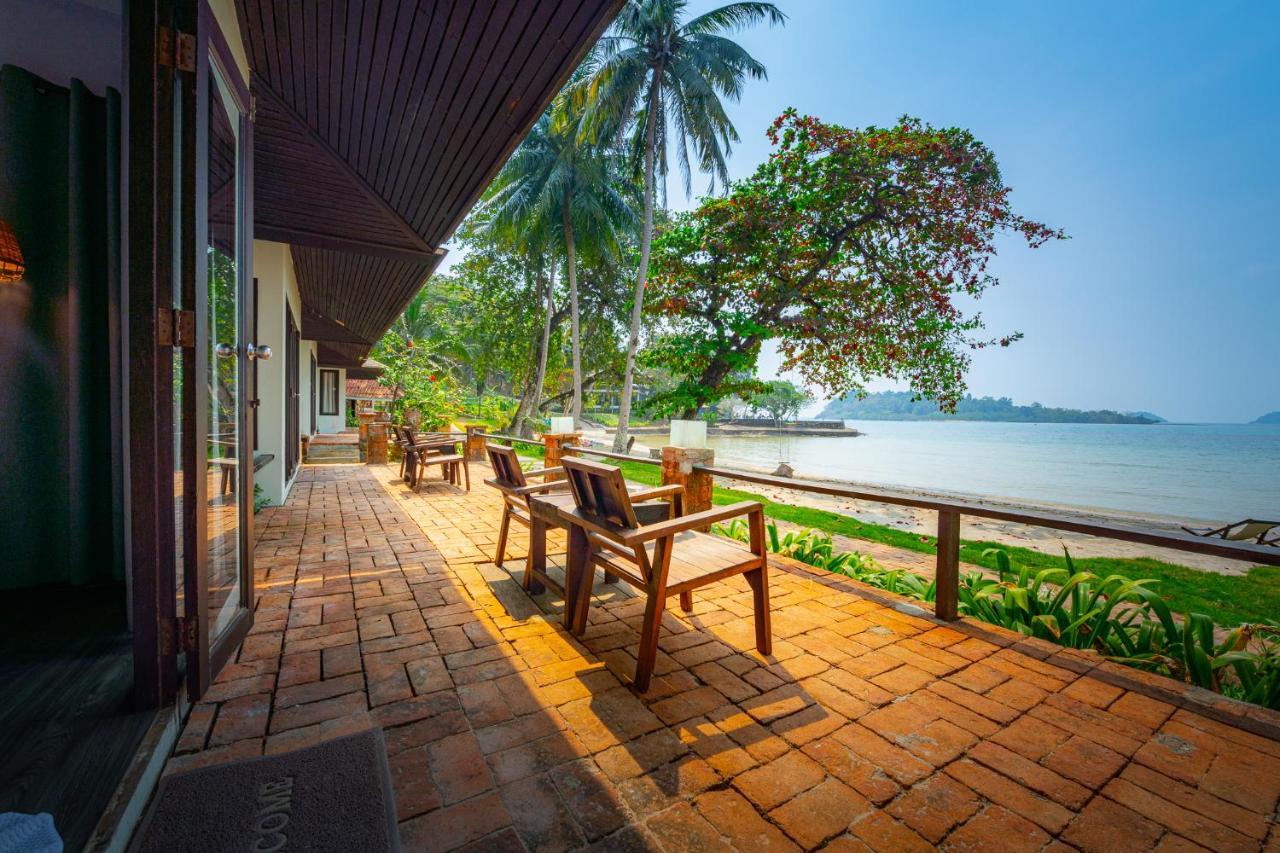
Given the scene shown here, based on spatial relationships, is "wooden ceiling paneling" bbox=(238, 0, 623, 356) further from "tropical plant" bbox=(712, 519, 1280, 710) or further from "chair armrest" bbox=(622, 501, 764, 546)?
"tropical plant" bbox=(712, 519, 1280, 710)

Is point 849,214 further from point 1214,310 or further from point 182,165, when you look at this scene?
point 1214,310

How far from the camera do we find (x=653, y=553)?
2244 mm

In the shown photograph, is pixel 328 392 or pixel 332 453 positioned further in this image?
pixel 328 392

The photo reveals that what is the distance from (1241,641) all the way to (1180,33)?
44.5 m

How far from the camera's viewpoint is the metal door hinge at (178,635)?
67.4 inches

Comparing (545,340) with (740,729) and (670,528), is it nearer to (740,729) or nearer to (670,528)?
(670,528)

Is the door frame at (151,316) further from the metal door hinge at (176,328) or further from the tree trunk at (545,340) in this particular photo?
the tree trunk at (545,340)

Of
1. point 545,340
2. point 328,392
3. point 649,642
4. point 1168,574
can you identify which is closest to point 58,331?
point 649,642

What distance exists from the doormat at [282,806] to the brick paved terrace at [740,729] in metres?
0.07

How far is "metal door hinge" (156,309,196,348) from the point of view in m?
1.63

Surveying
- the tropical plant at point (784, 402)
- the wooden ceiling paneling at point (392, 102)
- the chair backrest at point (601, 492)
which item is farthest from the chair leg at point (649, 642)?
the tropical plant at point (784, 402)

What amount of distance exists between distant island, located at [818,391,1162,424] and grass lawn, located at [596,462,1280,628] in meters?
45.9

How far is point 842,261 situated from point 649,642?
27.8 ft

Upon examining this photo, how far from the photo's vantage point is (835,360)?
9195mm
